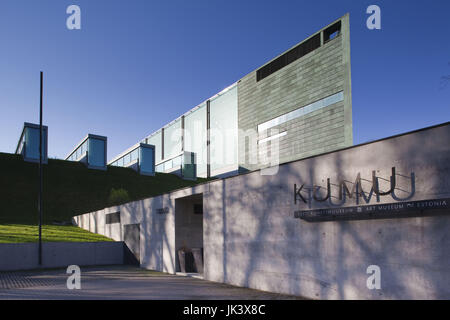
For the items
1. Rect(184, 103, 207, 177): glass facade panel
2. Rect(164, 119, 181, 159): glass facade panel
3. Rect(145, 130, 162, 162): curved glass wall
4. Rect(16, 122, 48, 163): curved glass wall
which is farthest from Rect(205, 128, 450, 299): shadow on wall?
Rect(145, 130, 162, 162): curved glass wall

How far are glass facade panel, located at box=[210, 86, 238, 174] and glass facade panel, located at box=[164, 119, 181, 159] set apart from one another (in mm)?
10722

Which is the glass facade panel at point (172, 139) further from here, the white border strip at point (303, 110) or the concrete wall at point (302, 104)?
the white border strip at point (303, 110)

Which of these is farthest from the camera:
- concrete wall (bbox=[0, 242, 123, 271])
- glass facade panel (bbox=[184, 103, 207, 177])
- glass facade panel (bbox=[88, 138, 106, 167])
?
glass facade panel (bbox=[184, 103, 207, 177])

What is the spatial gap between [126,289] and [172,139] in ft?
198

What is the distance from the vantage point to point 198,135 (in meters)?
63.7

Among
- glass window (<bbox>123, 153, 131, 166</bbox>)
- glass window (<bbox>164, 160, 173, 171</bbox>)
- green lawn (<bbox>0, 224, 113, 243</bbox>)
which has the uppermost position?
glass window (<bbox>123, 153, 131, 166</bbox>)

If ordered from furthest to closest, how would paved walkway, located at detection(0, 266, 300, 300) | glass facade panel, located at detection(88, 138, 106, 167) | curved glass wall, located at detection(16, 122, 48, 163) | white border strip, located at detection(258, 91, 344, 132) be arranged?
1. glass facade panel, located at detection(88, 138, 106, 167)
2. white border strip, located at detection(258, 91, 344, 132)
3. curved glass wall, located at detection(16, 122, 48, 163)
4. paved walkway, located at detection(0, 266, 300, 300)

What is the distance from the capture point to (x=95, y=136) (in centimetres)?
4369

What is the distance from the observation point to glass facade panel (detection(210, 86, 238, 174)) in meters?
55.8

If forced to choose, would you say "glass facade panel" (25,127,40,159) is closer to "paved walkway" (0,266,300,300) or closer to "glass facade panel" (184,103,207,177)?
"paved walkway" (0,266,300,300)

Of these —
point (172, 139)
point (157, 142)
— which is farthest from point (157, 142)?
point (172, 139)

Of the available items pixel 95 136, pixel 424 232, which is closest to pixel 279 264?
pixel 424 232

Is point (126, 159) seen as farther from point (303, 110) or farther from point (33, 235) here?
point (33, 235)
